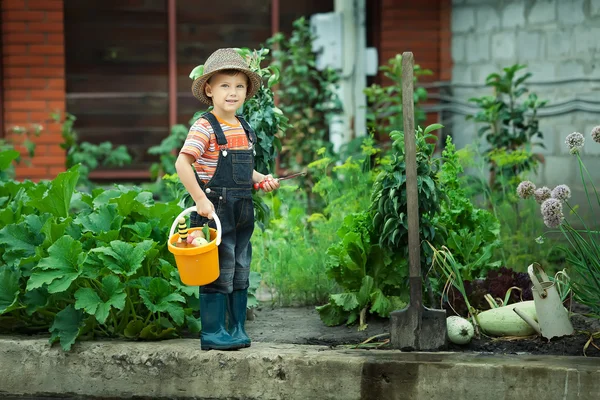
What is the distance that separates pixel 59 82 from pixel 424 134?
4.52 meters

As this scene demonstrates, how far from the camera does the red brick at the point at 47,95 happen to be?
340 inches

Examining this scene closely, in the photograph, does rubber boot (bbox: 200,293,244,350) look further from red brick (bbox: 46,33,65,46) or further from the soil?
red brick (bbox: 46,33,65,46)

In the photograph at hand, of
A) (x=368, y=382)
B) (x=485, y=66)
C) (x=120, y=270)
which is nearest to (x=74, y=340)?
(x=120, y=270)

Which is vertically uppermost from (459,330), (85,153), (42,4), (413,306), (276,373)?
(42,4)

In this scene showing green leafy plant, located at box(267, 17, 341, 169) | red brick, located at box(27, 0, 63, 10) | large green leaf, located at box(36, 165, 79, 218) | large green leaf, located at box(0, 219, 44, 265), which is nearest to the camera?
large green leaf, located at box(0, 219, 44, 265)

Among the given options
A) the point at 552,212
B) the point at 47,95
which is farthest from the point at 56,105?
the point at 552,212

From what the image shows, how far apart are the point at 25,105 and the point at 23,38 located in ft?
1.82

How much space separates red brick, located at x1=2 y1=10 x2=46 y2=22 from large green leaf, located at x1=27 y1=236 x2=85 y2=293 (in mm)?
4305

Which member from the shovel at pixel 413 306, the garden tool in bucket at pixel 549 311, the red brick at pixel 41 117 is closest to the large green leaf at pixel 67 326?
the shovel at pixel 413 306

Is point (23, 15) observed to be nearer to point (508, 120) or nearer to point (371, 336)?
point (508, 120)

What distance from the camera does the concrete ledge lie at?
427 centimetres

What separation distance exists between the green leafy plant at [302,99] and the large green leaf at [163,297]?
365 centimetres

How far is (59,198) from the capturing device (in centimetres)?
526

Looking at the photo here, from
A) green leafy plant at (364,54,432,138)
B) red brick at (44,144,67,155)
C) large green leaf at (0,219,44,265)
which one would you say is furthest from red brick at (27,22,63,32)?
large green leaf at (0,219,44,265)
